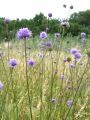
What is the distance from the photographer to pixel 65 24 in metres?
3.26

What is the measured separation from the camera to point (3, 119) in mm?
2594

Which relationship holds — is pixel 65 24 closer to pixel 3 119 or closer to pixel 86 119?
pixel 86 119

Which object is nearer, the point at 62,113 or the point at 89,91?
the point at 62,113

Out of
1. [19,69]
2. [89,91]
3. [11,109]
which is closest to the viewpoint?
[11,109]

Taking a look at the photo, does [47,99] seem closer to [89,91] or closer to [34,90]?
[34,90]

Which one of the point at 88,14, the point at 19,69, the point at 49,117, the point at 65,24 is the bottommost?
the point at 88,14

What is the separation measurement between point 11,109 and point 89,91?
1576 millimetres

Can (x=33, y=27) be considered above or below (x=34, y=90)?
below

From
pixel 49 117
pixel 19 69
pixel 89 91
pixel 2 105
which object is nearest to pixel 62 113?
pixel 49 117

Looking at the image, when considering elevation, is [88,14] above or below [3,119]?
below

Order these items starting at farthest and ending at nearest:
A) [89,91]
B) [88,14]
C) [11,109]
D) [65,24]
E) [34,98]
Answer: [88,14], [89,91], [34,98], [65,24], [11,109]

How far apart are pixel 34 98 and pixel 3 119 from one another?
92 cm

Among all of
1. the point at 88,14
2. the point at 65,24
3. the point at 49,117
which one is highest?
the point at 65,24

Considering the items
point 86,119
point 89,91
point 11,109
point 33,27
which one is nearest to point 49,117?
point 11,109
